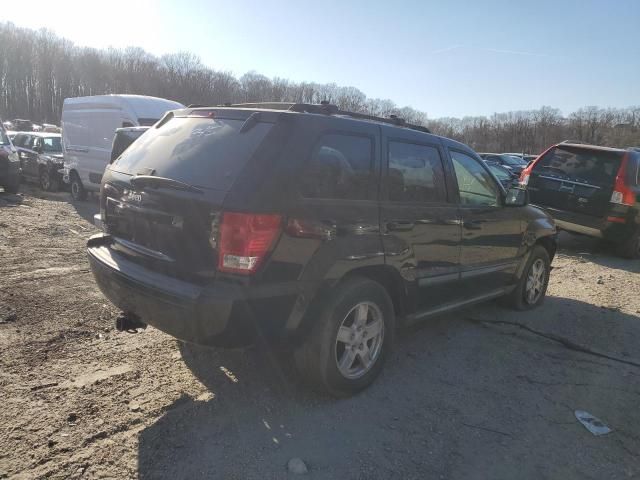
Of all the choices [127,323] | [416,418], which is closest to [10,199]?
[127,323]

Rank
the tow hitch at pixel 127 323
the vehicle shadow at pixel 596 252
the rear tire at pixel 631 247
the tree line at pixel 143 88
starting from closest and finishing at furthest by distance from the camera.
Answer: the tow hitch at pixel 127 323 → the vehicle shadow at pixel 596 252 → the rear tire at pixel 631 247 → the tree line at pixel 143 88

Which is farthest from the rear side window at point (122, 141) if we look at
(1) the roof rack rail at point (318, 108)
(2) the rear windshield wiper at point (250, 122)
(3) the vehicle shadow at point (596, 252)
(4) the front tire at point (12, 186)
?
(3) the vehicle shadow at point (596, 252)

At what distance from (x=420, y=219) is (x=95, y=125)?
35.6ft

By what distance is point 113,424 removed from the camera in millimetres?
2924

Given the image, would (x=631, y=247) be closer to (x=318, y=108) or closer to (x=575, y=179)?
(x=575, y=179)

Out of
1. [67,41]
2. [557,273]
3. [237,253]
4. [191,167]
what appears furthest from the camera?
[67,41]

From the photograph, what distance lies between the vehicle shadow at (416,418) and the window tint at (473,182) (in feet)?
4.43

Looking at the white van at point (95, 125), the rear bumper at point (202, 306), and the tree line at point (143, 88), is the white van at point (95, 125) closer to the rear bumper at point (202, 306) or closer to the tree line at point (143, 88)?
the rear bumper at point (202, 306)

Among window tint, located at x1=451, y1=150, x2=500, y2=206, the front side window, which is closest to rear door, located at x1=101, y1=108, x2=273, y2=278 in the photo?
window tint, located at x1=451, y1=150, x2=500, y2=206

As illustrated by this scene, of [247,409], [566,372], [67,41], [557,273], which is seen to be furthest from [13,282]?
[67,41]

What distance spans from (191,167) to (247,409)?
1.60 meters

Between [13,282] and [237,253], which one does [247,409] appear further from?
[13,282]

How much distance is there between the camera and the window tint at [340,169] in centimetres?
307

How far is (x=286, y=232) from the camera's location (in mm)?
2855
